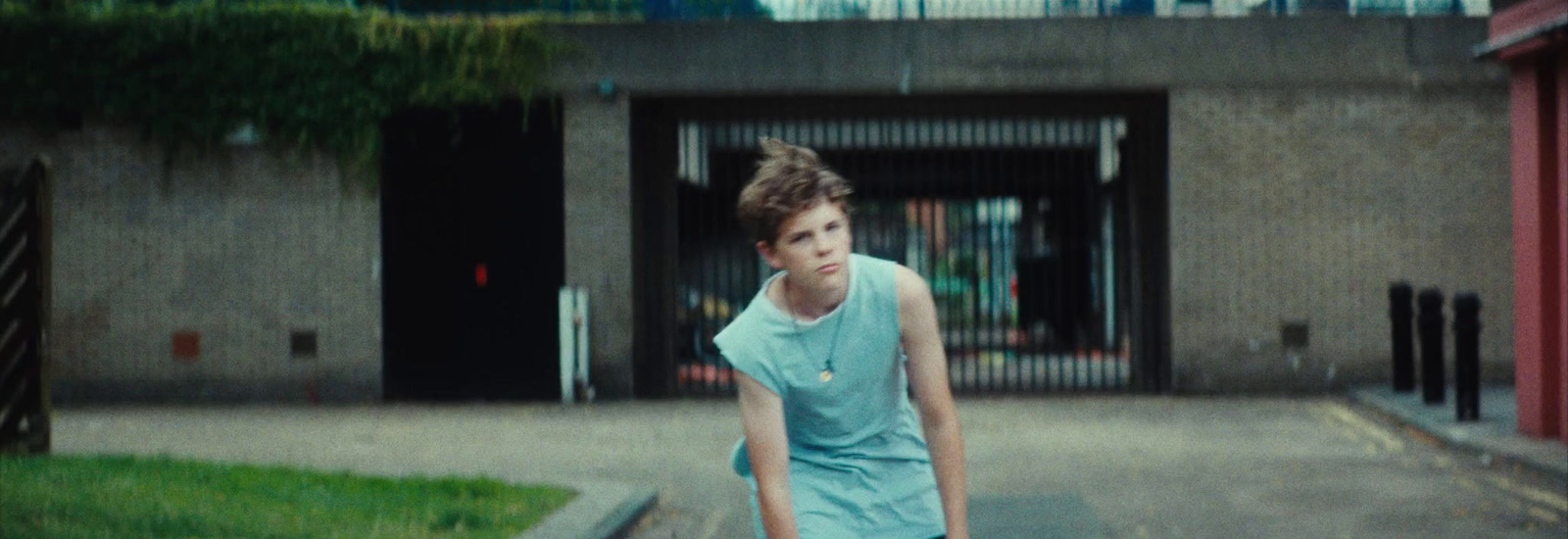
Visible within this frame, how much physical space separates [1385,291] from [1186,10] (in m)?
3.14

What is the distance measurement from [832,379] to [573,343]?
13.1 m

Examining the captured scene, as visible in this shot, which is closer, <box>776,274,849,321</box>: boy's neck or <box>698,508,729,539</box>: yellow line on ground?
<box>776,274,849,321</box>: boy's neck

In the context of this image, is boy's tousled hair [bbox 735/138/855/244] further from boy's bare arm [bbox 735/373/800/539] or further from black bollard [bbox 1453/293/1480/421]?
black bollard [bbox 1453/293/1480/421]

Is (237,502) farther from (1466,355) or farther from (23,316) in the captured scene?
(1466,355)

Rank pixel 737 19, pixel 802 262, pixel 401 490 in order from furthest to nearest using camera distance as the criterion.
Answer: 1. pixel 737 19
2. pixel 401 490
3. pixel 802 262

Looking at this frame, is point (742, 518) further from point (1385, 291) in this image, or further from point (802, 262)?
point (1385, 291)

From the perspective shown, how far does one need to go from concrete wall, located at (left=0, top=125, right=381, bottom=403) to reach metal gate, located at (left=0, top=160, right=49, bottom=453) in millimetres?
6294

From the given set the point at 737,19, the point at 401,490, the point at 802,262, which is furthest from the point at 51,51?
the point at 802,262

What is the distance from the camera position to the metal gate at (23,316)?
32.7ft

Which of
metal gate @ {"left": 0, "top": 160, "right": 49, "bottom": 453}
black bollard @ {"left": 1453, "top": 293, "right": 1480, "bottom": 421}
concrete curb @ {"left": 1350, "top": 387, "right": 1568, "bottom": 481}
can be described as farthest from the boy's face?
black bollard @ {"left": 1453, "top": 293, "right": 1480, "bottom": 421}

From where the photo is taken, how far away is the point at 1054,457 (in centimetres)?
1168

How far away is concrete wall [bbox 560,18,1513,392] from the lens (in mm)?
16453

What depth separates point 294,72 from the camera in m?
16.5

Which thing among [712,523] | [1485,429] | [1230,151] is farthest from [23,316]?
[1230,151]
